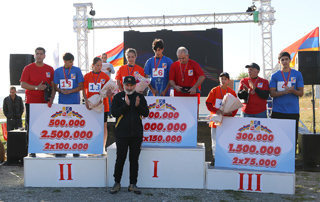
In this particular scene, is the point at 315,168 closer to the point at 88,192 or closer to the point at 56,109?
the point at 88,192

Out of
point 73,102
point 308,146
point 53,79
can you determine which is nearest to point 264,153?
point 308,146

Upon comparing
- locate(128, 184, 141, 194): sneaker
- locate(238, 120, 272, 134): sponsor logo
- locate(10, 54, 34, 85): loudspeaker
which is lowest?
locate(128, 184, 141, 194): sneaker

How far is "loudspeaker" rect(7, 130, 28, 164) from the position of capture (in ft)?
18.1

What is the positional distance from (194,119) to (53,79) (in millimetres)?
2209

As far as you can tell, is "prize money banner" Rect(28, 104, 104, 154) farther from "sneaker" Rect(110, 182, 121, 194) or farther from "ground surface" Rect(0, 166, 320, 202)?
"sneaker" Rect(110, 182, 121, 194)

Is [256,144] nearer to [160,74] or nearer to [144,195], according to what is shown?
[144,195]

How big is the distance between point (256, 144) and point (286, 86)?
1029mm

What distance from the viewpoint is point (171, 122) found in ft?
13.9

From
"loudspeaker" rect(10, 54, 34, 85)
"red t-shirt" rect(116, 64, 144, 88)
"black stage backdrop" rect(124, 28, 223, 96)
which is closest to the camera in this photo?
"red t-shirt" rect(116, 64, 144, 88)

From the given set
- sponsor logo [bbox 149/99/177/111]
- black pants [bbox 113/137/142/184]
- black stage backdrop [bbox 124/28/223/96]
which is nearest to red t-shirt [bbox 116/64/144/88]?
sponsor logo [bbox 149/99/177/111]

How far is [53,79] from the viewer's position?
4492 millimetres

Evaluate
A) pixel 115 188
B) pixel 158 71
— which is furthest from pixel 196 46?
pixel 115 188

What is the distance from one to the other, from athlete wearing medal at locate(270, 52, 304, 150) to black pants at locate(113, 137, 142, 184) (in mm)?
2202

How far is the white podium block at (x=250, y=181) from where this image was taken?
3812 mm
